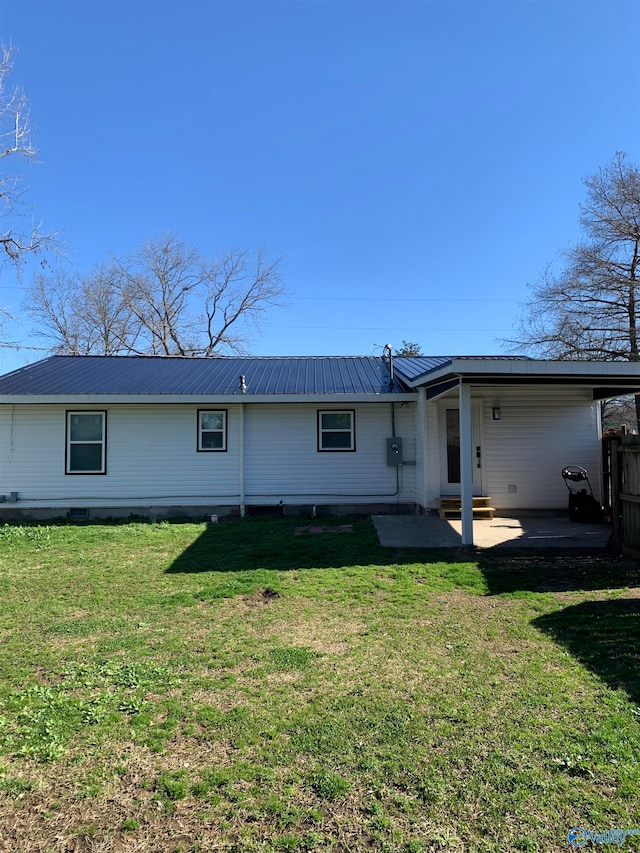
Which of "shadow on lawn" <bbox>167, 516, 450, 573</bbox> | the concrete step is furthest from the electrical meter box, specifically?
"shadow on lawn" <bbox>167, 516, 450, 573</bbox>

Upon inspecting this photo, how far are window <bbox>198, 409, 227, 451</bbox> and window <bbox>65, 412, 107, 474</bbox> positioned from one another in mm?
2086

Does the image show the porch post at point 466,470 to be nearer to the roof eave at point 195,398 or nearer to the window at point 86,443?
the roof eave at point 195,398

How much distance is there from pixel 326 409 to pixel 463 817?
9110mm

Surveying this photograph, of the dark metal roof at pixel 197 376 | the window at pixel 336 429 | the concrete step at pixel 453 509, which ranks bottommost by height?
the concrete step at pixel 453 509

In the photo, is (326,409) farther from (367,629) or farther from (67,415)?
(367,629)

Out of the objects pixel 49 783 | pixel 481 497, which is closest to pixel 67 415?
pixel 481 497

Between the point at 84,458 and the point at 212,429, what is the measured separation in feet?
9.34

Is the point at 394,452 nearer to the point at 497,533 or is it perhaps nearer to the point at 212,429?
the point at 497,533

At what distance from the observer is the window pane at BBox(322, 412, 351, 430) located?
36.0 feet

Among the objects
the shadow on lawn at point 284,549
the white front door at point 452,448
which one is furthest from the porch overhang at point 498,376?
the white front door at point 452,448

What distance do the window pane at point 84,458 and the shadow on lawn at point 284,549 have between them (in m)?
3.21

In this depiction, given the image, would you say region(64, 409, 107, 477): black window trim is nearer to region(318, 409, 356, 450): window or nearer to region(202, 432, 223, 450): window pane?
region(202, 432, 223, 450): window pane

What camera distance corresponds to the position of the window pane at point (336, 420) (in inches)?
432

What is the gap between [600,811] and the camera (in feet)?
6.92
